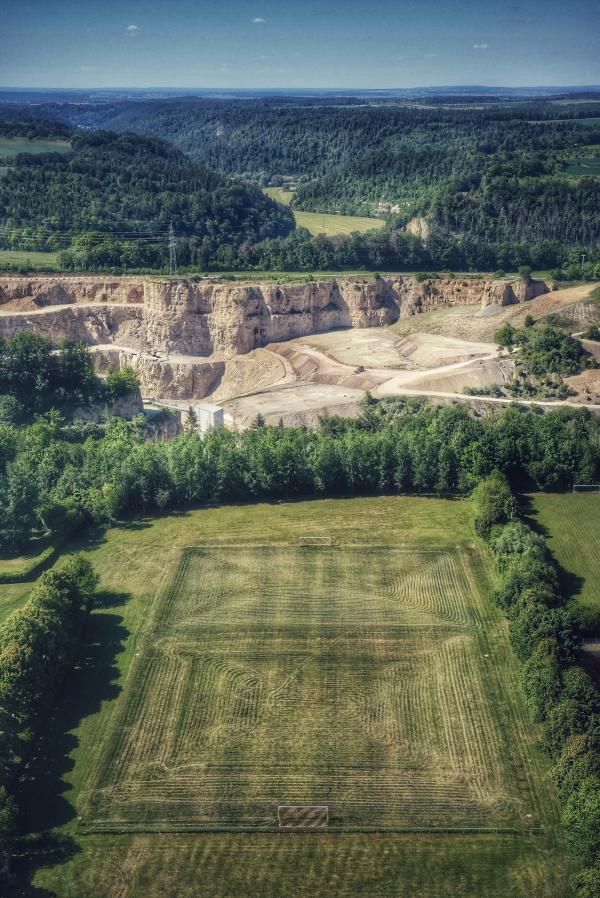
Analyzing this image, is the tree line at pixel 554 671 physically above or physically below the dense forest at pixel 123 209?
below

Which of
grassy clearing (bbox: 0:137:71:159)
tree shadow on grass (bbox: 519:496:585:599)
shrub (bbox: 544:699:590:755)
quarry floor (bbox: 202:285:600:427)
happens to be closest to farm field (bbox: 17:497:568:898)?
shrub (bbox: 544:699:590:755)

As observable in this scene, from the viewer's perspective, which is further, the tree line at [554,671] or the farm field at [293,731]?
the farm field at [293,731]

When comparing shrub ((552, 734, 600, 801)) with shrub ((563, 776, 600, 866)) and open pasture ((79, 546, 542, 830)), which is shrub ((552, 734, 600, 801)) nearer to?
shrub ((563, 776, 600, 866))

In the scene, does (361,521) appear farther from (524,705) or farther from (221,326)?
(221,326)

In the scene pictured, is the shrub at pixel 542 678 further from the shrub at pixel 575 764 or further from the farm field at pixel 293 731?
the shrub at pixel 575 764

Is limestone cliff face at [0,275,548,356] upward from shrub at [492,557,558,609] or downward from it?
upward

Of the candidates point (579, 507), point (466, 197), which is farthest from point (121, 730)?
point (466, 197)

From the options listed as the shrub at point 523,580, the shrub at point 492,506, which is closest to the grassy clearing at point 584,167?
the shrub at point 492,506

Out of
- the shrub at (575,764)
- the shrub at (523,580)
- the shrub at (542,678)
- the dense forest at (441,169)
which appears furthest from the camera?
the dense forest at (441,169)
